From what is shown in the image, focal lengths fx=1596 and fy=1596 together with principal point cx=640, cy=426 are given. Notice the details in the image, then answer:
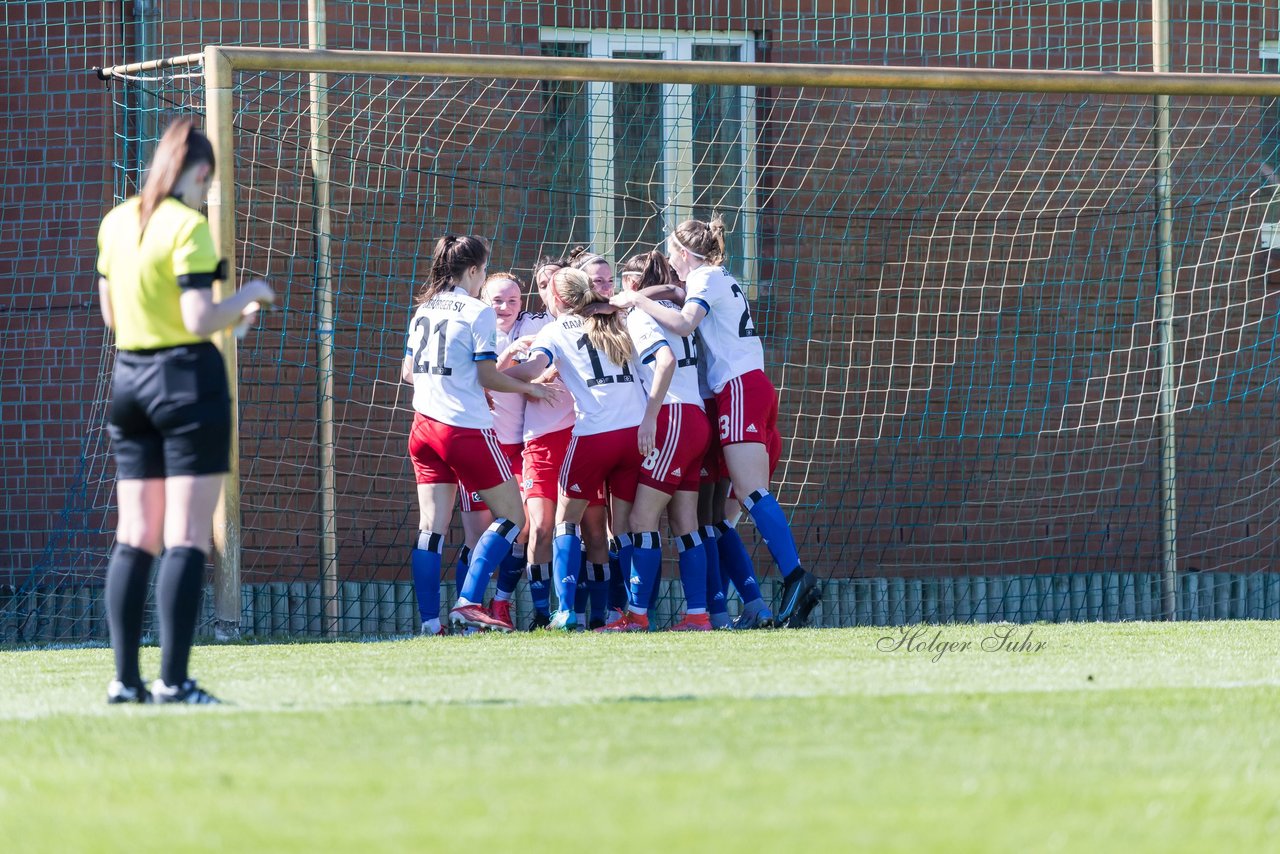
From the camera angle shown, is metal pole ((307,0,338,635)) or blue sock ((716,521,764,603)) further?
metal pole ((307,0,338,635))

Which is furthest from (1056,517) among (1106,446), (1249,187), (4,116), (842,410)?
(4,116)

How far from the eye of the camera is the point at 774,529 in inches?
311

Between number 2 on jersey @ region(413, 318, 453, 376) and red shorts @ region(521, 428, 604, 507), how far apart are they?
739 millimetres

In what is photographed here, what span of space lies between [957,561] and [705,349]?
3497mm

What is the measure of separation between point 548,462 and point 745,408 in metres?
1.06

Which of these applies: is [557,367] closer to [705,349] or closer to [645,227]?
[705,349]

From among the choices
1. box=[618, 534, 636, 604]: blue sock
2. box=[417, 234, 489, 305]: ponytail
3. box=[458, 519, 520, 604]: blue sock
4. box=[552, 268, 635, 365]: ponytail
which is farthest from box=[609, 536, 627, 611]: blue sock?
box=[417, 234, 489, 305]: ponytail

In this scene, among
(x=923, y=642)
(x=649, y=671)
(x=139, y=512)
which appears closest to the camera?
(x=139, y=512)

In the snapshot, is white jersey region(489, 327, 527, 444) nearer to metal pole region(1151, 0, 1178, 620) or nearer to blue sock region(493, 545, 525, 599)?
blue sock region(493, 545, 525, 599)

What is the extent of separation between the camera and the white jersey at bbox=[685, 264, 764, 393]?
7977 millimetres

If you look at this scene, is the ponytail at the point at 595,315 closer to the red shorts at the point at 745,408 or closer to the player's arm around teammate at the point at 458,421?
the player's arm around teammate at the point at 458,421

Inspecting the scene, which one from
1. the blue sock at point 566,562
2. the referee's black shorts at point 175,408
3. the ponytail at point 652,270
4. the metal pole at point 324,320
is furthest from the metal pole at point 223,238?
the referee's black shorts at point 175,408

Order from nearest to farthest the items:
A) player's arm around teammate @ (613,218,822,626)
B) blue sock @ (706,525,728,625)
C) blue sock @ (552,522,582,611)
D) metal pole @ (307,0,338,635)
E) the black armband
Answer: the black armband < blue sock @ (552,522,582,611) < player's arm around teammate @ (613,218,822,626) < blue sock @ (706,525,728,625) < metal pole @ (307,0,338,635)

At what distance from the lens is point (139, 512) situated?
4.64 metres
